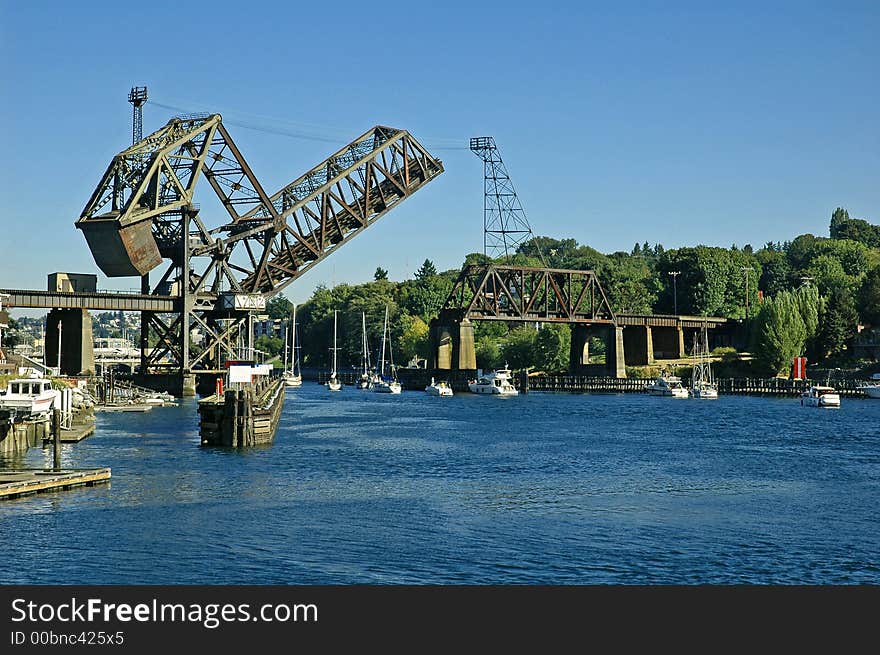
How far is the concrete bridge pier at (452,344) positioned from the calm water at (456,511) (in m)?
62.5

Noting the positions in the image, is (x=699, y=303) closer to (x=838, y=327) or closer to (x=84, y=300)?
(x=838, y=327)

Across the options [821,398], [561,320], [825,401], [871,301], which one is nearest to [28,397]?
[825,401]

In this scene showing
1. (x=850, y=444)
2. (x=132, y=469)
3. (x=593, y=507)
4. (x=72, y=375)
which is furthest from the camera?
(x=72, y=375)

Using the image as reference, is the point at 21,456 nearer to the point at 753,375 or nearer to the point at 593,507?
the point at 593,507

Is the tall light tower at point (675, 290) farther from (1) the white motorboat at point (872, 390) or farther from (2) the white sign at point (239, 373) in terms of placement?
(2) the white sign at point (239, 373)

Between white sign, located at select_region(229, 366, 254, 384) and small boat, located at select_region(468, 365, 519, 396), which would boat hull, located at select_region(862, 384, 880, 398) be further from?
white sign, located at select_region(229, 366, 254, 384)

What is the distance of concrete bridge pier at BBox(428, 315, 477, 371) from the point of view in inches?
4680

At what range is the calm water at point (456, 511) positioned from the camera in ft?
75.7

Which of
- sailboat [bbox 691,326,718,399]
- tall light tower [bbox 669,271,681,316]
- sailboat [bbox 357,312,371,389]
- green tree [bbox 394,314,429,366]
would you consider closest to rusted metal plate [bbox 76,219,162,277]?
sailboat [bbox 691,326,718,399]

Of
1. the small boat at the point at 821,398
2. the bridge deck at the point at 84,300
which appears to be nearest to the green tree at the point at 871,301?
the small boat at the point at 821,398

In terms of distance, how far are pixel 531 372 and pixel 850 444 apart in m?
85.6

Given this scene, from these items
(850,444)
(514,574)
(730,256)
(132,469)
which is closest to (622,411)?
(850,444)
